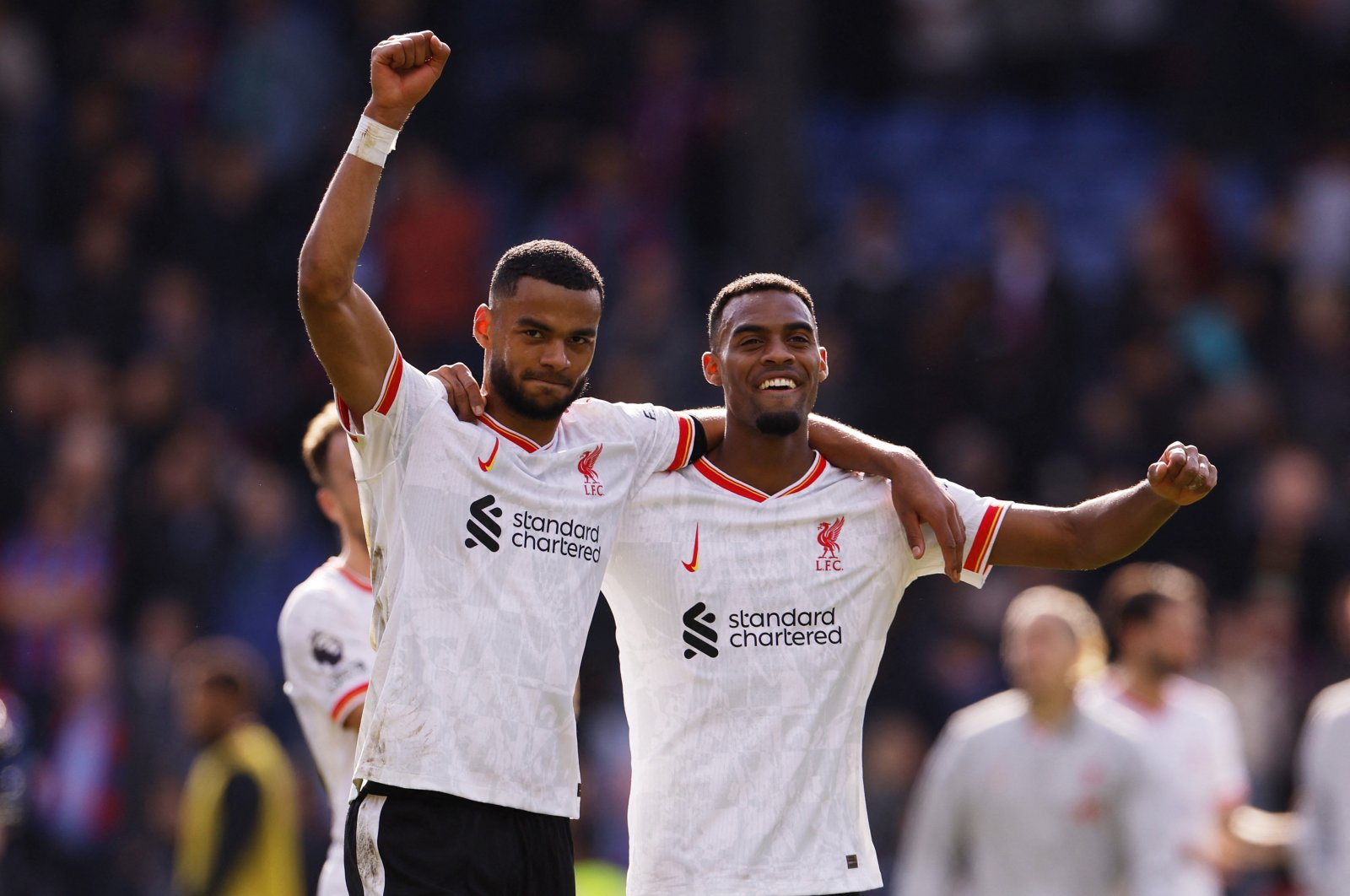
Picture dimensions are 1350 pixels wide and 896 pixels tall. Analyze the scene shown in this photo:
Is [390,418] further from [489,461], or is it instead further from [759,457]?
[759,457]

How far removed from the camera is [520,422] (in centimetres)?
559

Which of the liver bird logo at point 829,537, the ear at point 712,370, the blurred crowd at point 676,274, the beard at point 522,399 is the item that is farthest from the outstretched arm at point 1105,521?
the blurred crowd at point 676,274

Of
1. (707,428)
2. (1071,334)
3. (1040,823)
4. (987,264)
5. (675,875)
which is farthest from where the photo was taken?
(987,264)

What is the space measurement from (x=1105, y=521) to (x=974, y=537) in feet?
1.27

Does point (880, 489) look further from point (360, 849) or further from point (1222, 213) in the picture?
point (1222, 213)

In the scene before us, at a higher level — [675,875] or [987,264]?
[987,264]

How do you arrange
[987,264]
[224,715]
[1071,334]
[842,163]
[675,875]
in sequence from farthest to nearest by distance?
1. [842,163]
2. [987,264]
3. [1071,334]
4. [224,715]
5. [675,875]

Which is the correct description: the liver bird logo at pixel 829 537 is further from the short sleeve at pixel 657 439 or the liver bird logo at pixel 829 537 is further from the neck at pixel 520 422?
the neck at pixel 520 422

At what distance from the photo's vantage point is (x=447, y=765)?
5.25 m

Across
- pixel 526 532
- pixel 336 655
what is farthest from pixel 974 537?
pixel 336 655

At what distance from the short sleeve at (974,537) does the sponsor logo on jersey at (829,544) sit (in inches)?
9.9

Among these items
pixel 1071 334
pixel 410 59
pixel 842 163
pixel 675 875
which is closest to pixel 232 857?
pixel 675 875

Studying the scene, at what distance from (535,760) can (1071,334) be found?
9.38 metres

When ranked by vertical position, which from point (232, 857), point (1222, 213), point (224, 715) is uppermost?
point (1222, 213)
